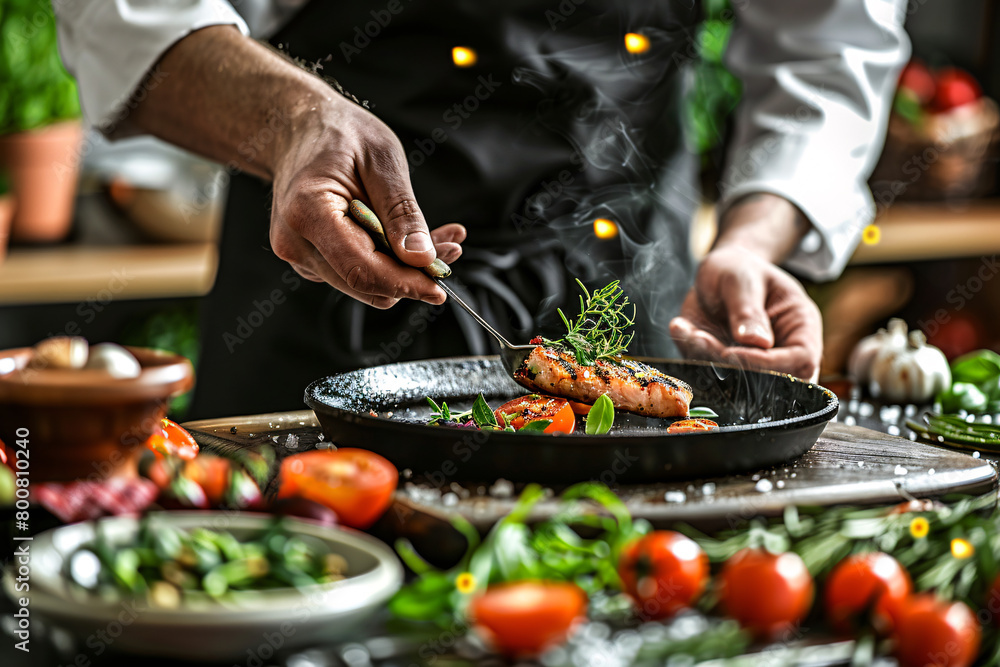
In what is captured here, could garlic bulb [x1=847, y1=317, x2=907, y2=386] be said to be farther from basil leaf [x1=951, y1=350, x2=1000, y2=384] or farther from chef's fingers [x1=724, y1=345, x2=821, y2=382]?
chef's fingers [x1=724, y1=345, x2=821, y2=382]

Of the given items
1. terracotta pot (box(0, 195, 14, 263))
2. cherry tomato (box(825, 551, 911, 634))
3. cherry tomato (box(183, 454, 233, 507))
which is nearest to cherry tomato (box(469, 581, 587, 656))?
cherry tomato (box(825, 551, 911, 634))

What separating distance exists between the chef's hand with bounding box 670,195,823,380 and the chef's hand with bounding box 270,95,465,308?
0.53 metres

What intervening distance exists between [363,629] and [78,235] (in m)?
2.72

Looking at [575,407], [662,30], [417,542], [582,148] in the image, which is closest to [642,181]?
[582,148]

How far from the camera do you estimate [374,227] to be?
1.41 meters

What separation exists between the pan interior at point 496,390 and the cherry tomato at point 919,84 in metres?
2.68

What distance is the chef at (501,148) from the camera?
1.75 m

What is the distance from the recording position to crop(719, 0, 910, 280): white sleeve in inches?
87.2

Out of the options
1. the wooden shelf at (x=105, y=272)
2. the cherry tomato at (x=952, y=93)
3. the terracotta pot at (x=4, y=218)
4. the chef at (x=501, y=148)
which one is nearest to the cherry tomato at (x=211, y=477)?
the chef at (x=501, y=148)

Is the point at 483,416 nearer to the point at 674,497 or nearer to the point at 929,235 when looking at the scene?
the point at 674,497

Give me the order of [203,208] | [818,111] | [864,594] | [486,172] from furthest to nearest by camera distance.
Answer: [203,208] → [818,111] → [486,172] → [864,594]

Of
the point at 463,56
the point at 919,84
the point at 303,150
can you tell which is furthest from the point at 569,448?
the point at 919,84

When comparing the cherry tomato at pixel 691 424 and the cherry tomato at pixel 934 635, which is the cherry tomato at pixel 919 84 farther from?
the cherry tomato at pixel 934 635

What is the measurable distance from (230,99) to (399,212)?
512 millimetres
